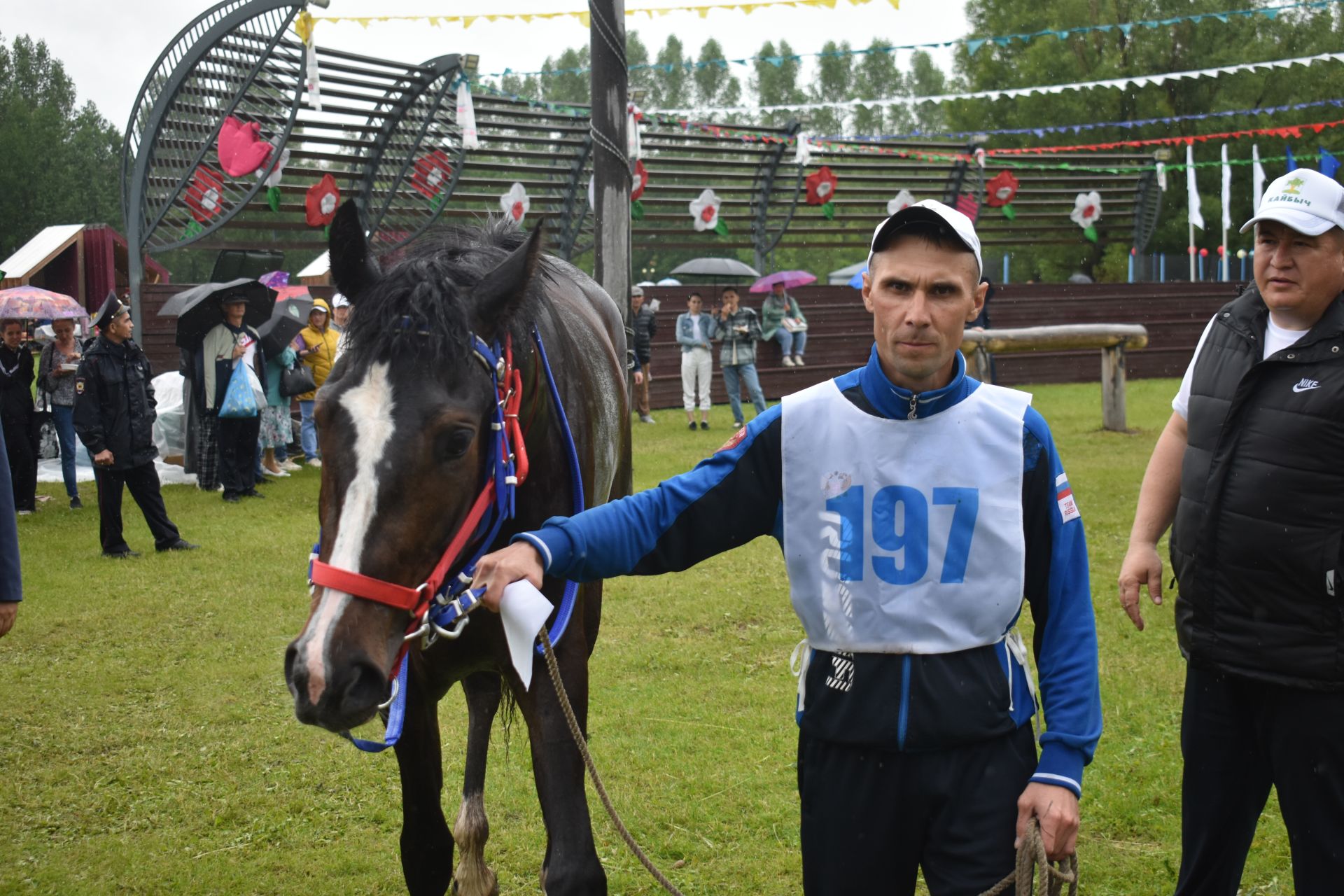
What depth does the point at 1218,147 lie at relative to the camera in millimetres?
31594

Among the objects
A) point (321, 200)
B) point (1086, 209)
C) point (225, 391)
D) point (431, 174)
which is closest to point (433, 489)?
point (225, 391)

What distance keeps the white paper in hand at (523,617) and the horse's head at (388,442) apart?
0.90 feet

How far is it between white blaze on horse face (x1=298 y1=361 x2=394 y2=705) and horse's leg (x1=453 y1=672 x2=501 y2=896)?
59.3 inches

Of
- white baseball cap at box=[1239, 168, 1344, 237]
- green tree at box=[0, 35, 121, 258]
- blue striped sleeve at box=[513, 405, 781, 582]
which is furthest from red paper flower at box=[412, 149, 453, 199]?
green tree at box=[0, 35, 121, 258]

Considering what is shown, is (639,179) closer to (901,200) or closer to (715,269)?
(715,269)

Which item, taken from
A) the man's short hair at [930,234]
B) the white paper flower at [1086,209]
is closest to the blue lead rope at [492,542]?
the man's short hair at [930,234]

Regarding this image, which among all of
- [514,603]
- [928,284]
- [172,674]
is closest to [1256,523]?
[928,284]

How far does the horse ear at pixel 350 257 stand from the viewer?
2.71 metres

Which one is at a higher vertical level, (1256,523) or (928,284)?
(928,284)

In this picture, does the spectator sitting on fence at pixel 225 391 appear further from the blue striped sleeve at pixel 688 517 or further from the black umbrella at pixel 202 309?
the blue striped sleeve at pixel 688 517

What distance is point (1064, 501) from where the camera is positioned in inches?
86.9

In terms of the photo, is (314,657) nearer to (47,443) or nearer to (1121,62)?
(47,443)

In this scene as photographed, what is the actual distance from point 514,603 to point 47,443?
14.0 m

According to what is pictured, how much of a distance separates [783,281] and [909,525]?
1734 cm
